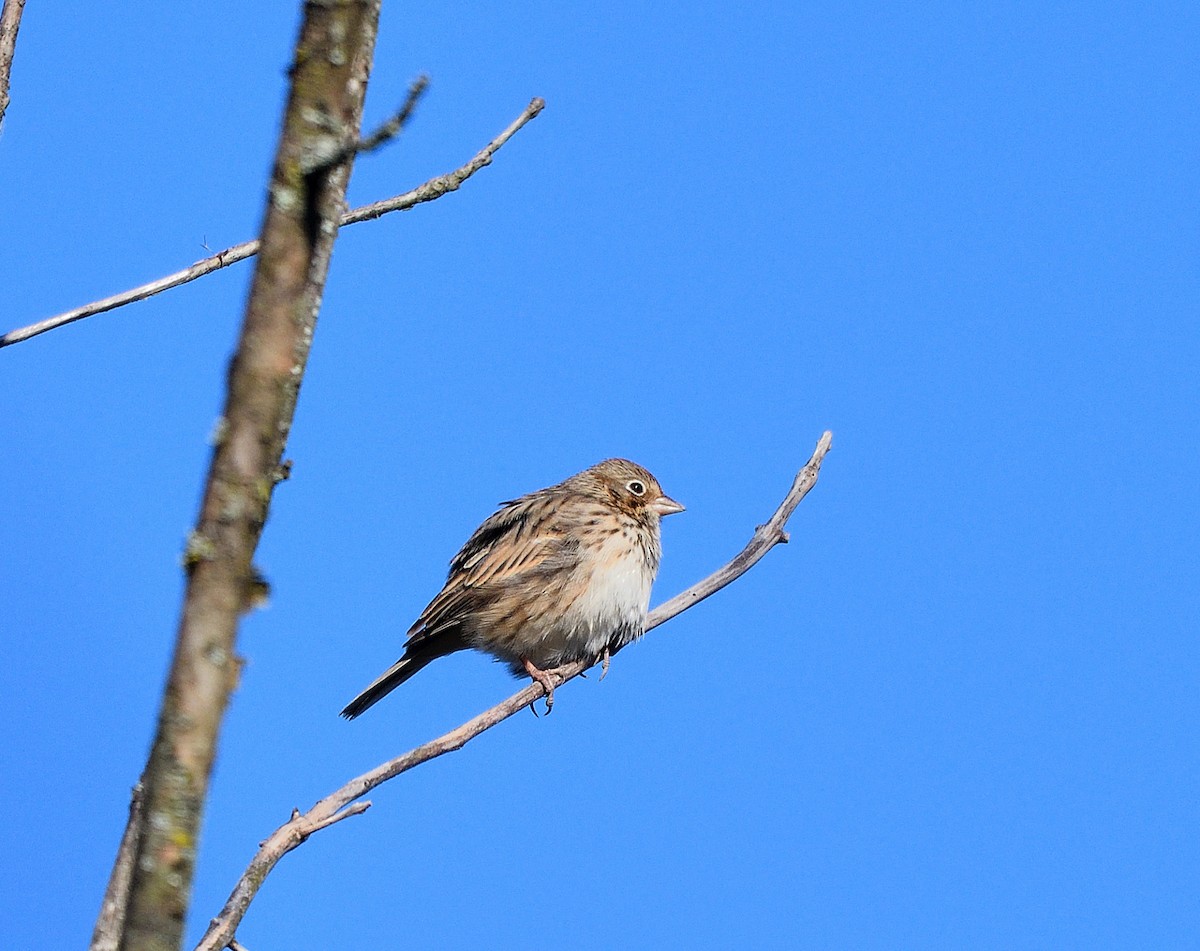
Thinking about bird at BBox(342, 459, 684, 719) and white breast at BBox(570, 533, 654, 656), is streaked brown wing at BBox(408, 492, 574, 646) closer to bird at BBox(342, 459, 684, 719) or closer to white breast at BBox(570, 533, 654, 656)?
bird at BBox(342, 459, 684, 719)

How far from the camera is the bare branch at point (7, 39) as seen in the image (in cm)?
457

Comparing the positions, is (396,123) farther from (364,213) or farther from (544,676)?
(544,676)

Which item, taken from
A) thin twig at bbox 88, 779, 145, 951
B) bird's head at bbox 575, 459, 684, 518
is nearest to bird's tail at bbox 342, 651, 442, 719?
bird's head at bbox 575, 459, 684, 518

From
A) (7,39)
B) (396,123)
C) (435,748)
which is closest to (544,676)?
(435,748)

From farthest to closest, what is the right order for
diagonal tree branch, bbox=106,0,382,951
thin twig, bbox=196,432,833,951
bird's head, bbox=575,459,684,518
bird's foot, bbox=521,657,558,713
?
bird's head, bbox=575,459,684,518
bird's foot, bbox=521,657,558,713
thin twig, bbox=196,432,833,951
diagonal tree branch, bbox=106,0,382,951

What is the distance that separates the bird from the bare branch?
201 inches

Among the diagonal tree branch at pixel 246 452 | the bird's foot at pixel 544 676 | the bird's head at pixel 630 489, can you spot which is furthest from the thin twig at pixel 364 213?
the bird's head at pixel 630 489

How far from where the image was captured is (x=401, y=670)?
9.42 meters

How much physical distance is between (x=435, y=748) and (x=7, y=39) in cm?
310

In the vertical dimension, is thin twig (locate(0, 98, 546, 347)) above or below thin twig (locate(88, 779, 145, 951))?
above

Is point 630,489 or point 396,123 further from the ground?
point 630,489

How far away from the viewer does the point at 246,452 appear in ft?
7.33

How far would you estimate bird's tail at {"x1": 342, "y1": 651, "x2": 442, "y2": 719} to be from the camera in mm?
9211

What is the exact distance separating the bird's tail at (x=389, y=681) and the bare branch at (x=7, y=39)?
531 centimetres
